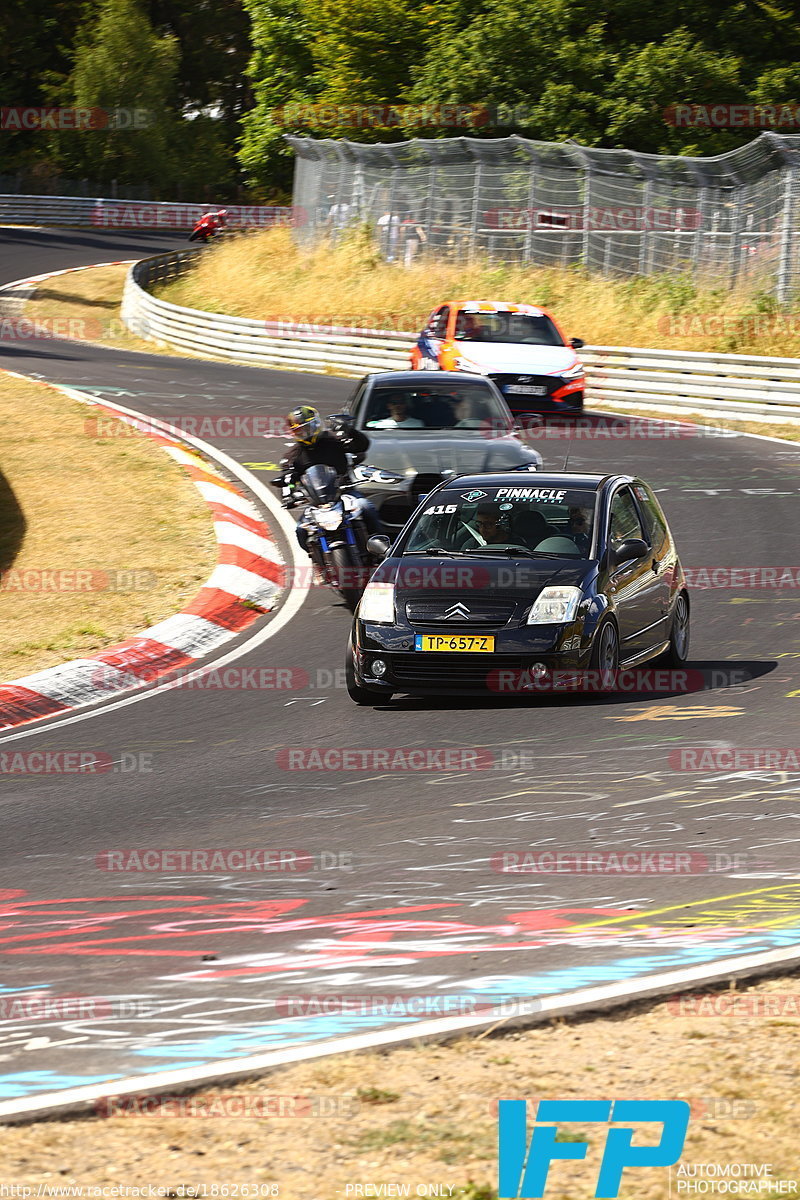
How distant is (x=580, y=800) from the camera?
25.9 feet

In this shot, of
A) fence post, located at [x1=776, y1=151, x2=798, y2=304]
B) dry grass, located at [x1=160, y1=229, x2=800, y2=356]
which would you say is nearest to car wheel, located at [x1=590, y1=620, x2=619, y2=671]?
dry grass, located at [x1=160, y1=229, x2=800, y2=356]

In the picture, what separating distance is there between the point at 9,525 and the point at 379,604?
6643 mm

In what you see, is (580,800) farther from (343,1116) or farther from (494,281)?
(494,281)

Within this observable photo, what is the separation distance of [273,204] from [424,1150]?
6909 cm

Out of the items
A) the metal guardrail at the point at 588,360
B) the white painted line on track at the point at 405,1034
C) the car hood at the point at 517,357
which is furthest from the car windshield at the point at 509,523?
the metal guardrail at the point at 588,360

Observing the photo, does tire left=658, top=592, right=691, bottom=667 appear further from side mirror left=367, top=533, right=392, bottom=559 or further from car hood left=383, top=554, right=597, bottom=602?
side mirror left=367, top=533, right=392, bottom=559

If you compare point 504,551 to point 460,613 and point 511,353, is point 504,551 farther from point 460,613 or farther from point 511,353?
point 511,353

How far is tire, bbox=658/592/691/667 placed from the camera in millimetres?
11266

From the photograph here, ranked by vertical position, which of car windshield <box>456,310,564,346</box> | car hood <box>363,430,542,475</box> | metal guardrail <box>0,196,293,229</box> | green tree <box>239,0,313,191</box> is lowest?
car hood <box>363,430,542,475</box>

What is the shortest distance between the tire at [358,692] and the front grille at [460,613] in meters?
0.47

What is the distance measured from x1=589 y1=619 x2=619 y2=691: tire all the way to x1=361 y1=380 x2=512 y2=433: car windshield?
19.3 ft

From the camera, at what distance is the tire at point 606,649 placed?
10.1 meters

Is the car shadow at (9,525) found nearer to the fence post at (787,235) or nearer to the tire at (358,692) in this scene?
the tire at (358,692)

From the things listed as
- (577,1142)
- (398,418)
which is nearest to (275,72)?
(398,418)
